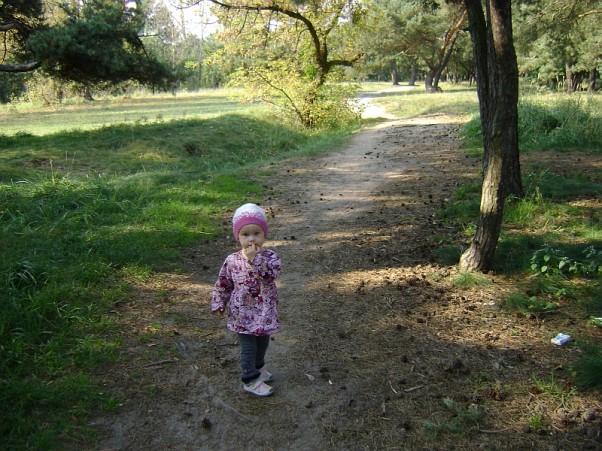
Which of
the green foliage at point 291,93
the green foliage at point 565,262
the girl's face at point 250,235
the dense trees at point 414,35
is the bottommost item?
the green foliage at point 565,262

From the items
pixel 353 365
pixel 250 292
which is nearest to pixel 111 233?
pixel 250 292

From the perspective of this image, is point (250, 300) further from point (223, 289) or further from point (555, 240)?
point (555, 240)

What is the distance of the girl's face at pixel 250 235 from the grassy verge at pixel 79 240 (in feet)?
4.91

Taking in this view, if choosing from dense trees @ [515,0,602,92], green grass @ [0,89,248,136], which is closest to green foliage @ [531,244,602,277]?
dense trees @ [515,0,602,92]

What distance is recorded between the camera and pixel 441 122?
1969 centimetres

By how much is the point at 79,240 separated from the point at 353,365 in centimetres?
388

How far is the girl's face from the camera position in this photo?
3.41 meters

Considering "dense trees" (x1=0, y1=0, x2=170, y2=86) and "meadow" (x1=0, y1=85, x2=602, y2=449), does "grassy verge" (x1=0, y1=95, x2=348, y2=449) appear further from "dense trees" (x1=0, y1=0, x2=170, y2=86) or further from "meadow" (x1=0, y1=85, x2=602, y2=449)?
"dense trees" (x1=0, y1=0, x2=170, y2=86)

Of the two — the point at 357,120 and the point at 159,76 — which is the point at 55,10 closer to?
Result: the point at 159,76

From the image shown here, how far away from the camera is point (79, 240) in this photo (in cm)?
594

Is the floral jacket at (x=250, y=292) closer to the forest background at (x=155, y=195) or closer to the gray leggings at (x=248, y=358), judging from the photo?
the gray leggings at (x=248, y=358)

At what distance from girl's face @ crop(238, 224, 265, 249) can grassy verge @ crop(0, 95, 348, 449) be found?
1498mm

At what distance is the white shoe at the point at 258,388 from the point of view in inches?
140

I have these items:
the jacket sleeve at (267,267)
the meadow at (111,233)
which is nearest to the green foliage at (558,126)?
the meadow at (111,233)
